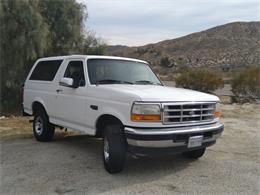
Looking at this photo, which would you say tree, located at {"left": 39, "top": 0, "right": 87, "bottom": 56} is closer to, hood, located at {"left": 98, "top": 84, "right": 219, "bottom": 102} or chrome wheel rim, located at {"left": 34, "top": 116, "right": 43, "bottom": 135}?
chrome wheel rim, located at {"left": 34, "top": 116, "right": 43, "bottom": 135}

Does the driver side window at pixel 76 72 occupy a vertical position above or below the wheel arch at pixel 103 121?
above

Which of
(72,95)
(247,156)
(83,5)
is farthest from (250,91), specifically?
(72,95)

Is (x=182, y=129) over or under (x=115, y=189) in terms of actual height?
over

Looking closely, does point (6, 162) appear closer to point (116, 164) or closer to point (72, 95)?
point (72, 95)

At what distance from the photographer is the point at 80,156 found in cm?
710

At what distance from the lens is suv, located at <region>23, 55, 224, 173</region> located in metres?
Result: 5.56

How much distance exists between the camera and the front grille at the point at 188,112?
5664 millimetres

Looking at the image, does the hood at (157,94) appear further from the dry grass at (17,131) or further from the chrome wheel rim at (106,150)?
the dry grass at (17,131)

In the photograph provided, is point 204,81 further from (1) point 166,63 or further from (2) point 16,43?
(1) point 166,63

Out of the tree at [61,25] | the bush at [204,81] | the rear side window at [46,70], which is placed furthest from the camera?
the bush at [204,81]

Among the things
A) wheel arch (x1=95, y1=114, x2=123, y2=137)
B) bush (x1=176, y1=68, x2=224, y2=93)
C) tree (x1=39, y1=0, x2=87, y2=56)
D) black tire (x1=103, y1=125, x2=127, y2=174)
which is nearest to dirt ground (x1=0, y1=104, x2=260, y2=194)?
black tire (x1=103, y1=125, x2=127, y2=174)

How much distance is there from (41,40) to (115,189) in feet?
45.1

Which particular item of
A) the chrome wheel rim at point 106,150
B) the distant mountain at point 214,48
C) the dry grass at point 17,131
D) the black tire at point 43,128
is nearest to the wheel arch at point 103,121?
the chrome wheel rim at point 106,150

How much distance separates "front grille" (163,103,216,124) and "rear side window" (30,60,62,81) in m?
3.30
